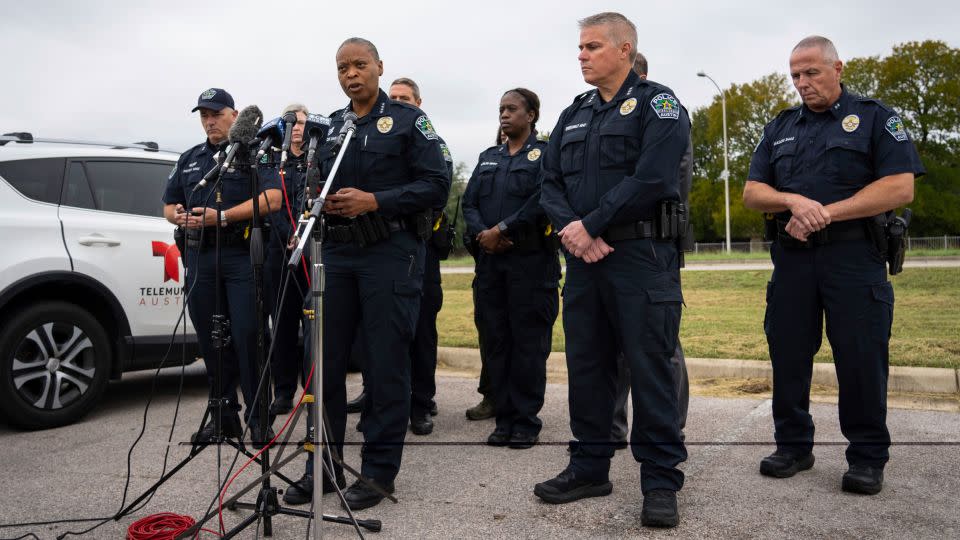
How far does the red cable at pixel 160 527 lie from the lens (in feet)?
11.2

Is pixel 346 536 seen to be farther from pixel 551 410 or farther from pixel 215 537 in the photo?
pixel 551 410

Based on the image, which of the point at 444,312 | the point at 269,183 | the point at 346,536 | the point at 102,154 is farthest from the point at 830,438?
the point at 444,312

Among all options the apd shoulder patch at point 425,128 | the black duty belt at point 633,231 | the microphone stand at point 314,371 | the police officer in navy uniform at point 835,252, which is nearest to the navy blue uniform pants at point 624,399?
the police officer in navy uniform at point 835,252

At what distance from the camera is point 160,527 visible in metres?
3.54

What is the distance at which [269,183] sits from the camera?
548 cm

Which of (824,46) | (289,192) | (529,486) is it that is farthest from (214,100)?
(824,46)

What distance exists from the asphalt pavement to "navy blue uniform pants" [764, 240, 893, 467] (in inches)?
6.5

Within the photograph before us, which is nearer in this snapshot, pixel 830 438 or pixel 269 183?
pixel 830 438

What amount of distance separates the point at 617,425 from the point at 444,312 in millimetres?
6980

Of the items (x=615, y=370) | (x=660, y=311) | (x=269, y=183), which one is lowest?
(x=615, y=370)

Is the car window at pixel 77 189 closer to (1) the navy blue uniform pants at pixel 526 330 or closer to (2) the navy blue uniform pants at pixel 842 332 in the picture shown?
(1) the navy blue uniform pants at pixel 526 330

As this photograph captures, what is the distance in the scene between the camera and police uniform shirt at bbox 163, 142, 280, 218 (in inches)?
203

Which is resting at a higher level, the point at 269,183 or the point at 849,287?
the point at 269,183

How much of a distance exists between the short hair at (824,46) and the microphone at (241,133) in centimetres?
279
